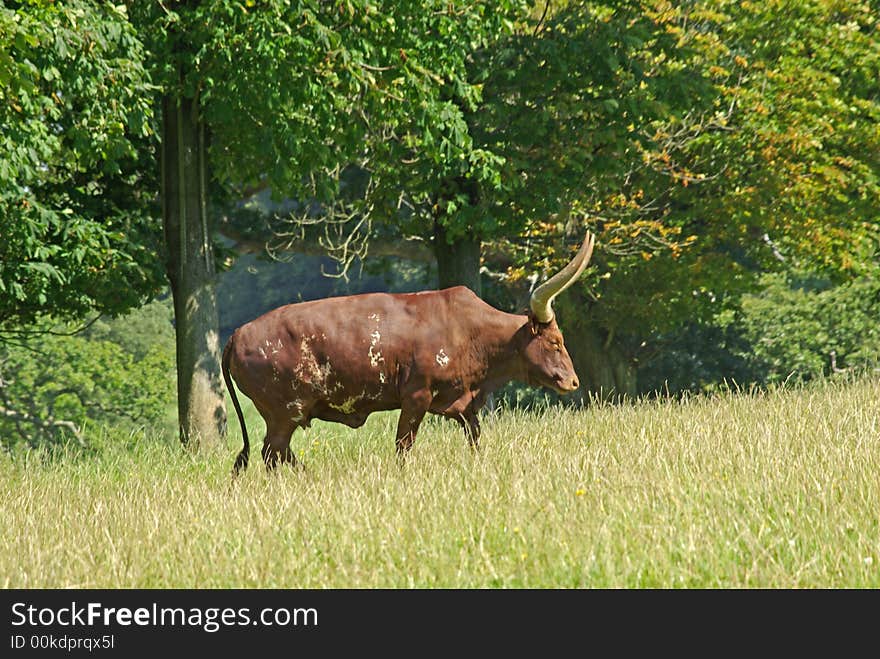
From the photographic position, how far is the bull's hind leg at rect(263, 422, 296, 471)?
930cm

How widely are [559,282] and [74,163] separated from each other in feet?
27.0

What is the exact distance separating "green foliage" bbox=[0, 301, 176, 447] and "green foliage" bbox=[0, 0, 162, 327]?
1860 centimetres

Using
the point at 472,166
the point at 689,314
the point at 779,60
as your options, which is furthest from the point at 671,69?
the point at 689,314

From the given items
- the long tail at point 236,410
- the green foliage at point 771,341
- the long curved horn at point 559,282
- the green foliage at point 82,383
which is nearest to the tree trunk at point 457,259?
the long curved horn at point 559,282

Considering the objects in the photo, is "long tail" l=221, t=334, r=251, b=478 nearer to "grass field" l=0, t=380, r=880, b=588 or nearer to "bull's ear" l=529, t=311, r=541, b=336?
"grass field" l=0, t=380, r=880, b=588

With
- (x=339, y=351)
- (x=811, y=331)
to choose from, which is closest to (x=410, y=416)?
(x=339, y=351)

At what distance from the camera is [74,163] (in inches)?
577

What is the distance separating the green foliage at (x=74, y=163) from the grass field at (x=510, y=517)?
397cm

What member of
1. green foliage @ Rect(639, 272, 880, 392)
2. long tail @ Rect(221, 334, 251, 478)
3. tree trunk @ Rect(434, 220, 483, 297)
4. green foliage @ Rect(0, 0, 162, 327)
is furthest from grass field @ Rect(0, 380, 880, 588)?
green foliage @ Rect(639, 272, 880, 392)

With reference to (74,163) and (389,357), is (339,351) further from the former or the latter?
(74,163)

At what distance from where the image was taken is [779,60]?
62.3ft

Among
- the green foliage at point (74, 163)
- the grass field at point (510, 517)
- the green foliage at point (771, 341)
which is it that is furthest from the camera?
the green foliage at point (771, 341)

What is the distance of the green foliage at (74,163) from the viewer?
37.3 feet

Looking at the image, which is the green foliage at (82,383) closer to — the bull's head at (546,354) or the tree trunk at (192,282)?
the tree trunk at (192,282)
